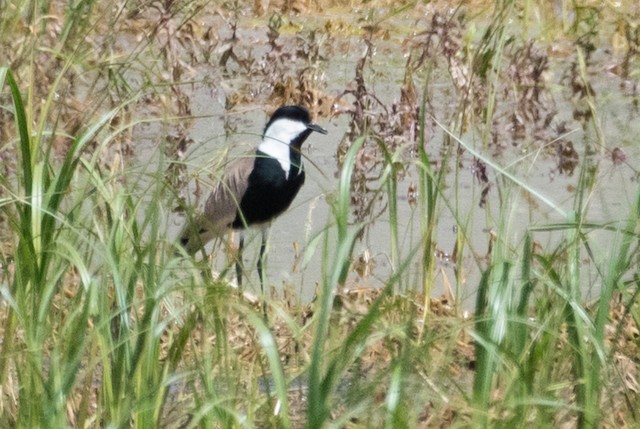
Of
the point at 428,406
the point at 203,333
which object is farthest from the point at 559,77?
the point at 203,333

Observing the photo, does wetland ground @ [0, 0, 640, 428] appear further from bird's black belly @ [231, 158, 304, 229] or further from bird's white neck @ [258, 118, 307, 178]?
bird's white neck @ [258, 118, 307, 178]

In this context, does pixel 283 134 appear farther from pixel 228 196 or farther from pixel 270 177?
pixel 228 196

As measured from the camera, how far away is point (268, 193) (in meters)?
6.09

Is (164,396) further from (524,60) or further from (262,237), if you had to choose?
(524,60)

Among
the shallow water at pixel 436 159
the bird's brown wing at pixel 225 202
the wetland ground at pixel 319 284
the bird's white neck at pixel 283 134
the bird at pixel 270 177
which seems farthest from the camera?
the bird's white neck at pixel 283 134

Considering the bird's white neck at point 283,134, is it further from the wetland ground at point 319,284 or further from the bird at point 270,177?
the wetland ground at point 319,284

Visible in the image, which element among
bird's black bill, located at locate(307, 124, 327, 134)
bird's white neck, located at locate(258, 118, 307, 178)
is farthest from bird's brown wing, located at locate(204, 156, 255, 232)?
bird's black bill, located at locate(307, 124, 327, 134)

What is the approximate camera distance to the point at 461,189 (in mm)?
5703

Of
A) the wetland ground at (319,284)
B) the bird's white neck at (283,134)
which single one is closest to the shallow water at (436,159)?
the wetland ground at (319,284)

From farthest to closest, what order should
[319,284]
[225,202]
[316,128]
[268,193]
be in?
[316,128] → [268,193] → [225,202] → [319,284]

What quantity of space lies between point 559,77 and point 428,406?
4490 millimetres

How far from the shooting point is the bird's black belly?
6051 millimetres

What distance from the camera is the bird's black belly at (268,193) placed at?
19.9 ft

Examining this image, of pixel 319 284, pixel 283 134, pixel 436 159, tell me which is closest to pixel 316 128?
pixel 283 134
